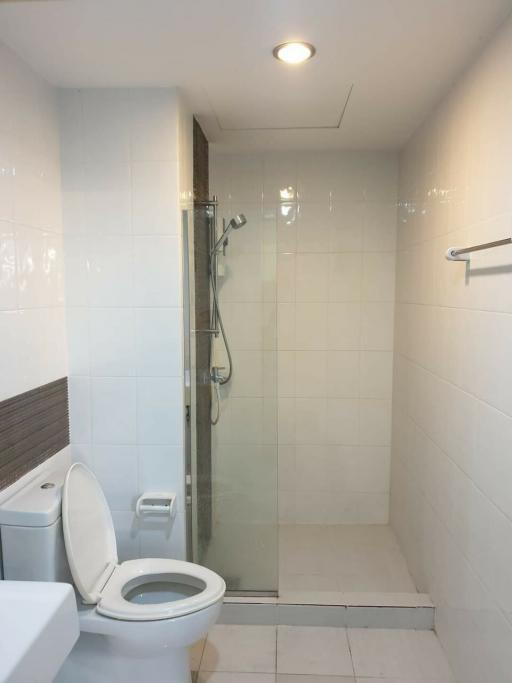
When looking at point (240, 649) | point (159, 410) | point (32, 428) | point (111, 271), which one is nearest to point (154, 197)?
point (111, 271)

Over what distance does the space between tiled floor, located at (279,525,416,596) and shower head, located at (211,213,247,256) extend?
1.70 meters

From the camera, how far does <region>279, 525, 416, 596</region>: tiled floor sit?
8.16 ft

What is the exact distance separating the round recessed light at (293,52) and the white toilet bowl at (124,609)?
1682 mm

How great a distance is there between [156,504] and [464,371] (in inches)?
55.1

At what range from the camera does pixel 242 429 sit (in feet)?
7.79

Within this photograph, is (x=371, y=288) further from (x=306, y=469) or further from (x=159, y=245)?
(x=159, y=245)

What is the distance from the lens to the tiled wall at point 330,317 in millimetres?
2957

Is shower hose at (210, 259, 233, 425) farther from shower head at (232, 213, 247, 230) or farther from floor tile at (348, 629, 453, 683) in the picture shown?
floor tile at (348, 629, 453, 683)

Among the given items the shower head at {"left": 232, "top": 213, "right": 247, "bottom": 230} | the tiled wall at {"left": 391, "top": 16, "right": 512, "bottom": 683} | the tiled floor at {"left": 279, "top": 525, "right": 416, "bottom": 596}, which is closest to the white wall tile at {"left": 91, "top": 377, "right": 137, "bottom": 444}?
the shower head at {"left": 232, "top": 213, "right": 247, "bottom": 230}

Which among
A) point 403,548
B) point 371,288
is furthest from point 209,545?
point 371,288

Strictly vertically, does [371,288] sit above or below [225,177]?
below

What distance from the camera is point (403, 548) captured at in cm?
277

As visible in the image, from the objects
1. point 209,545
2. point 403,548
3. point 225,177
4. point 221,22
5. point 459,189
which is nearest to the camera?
point 221,22

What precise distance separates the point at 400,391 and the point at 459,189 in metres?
1.30
